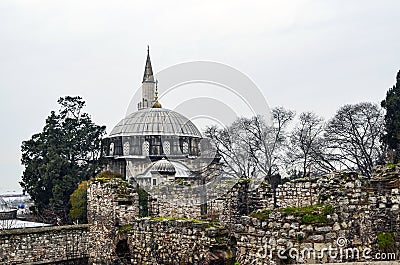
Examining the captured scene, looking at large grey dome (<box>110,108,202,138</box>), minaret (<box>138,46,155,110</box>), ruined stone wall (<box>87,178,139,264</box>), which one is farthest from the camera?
minaret (<box>138,46,155,110</box>)

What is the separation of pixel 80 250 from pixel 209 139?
83.3 feet

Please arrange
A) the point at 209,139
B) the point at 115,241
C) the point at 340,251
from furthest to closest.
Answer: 1. the point at 209,139
2. the point at 115,241
3. the point at 340,251

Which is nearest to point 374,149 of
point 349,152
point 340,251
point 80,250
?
point 349,152

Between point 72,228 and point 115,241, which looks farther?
point 72,228

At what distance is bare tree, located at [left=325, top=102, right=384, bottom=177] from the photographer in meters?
34.8

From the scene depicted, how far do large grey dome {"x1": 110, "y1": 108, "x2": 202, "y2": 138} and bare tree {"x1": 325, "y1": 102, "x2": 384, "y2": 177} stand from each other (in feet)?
75.0

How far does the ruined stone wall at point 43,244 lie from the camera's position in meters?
16.2

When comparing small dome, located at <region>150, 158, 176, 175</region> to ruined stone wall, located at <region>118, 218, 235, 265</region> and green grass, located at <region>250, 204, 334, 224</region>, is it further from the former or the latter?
green grass, located at <region>250, 204, 334, 224</region>

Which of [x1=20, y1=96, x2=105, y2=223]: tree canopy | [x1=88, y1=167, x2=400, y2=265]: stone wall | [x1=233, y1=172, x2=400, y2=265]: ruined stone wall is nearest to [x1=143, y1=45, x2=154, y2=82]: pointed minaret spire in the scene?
[x1=20, y1=96, x2=105, y2=223]: tree canopy

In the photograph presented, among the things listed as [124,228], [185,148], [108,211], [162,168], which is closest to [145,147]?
[185,148]

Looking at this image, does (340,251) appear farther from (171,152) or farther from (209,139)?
(171,152)

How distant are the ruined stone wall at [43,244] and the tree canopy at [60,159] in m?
A: 21.4

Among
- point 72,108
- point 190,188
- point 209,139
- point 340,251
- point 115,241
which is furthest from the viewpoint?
point 72,108

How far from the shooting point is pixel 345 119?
3722 cm
